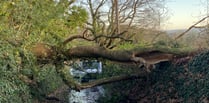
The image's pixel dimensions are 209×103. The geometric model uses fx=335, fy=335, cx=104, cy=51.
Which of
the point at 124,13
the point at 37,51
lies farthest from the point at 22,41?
the point at 124,13

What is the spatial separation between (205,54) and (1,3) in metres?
5.46

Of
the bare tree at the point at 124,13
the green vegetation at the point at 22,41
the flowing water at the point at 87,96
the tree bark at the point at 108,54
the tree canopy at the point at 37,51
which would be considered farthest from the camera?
the bare tree at the point at 124,13

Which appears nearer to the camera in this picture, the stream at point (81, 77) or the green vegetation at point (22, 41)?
the green vegetation at point (22, 41)

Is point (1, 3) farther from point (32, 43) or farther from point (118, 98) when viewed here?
point (118, 98)

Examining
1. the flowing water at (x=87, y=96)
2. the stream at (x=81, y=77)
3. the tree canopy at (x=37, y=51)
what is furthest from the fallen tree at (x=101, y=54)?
the flowing water at (x=87, y=96)

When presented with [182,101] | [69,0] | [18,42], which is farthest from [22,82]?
[69,0]

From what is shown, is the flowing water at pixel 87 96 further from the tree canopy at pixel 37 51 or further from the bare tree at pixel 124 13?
the bare tree at pixel 124 13

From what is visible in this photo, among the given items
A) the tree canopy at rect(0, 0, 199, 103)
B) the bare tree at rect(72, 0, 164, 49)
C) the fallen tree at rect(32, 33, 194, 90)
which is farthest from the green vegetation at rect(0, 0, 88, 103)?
the bare tree at rect(72, 0, 164, 49)

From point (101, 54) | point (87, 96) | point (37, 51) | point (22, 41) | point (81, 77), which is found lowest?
point (87, 96)

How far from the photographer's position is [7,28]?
841 centimetres

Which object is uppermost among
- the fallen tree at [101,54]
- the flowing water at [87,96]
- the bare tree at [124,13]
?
the bare tree at [124,13]

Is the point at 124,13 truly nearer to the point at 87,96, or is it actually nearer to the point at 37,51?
the point at 87,96

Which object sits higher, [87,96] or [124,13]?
[124,13]

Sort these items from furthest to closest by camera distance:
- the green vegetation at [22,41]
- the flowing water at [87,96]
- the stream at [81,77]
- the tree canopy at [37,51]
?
the flowing water at [87,96] → the stream at [81,77] → the tree canopy at [37,51] → the green vegetation at [22,41]
